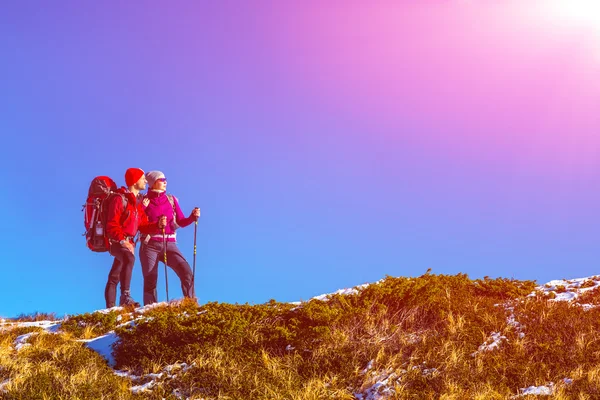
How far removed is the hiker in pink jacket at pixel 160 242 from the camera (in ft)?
48.2

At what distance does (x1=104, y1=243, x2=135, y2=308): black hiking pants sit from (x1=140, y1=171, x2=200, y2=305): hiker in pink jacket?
2.02 feet

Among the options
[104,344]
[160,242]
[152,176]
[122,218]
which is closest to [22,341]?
[104,344]

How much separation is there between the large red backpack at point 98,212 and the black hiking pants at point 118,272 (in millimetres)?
422

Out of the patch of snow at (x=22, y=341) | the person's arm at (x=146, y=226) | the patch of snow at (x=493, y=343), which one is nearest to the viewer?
the patch of snow at (x=493, y=343)

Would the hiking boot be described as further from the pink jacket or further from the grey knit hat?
the grey knit hat

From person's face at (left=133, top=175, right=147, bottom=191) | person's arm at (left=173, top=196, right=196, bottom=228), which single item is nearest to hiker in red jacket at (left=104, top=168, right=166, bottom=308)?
person's face at (left=133, top=175, right=147, bottom=191)

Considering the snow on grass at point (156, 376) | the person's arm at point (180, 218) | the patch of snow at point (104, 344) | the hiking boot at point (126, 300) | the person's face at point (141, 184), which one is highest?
the person's face at point (141, 184)

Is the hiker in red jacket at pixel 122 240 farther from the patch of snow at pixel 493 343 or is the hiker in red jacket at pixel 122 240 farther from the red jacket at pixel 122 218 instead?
the patch of snow at pixel 493 343

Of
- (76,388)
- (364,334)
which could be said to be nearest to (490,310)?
(364,334)

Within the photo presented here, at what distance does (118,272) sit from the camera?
14.3 m

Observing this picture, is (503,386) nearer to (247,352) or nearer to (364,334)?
(364,334)

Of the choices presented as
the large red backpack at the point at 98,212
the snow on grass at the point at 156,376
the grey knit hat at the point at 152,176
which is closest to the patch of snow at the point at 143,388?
the snow on grass at the point at 156,376

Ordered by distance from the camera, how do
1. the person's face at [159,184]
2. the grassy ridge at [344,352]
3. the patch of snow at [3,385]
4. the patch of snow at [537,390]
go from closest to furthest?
1. the patch of snow at [537,390]
2. the grassy ridge at [344,352]
3. the patch of snow at [3,385]
4. the person's face at [159,184]

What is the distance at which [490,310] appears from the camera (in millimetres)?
9727
